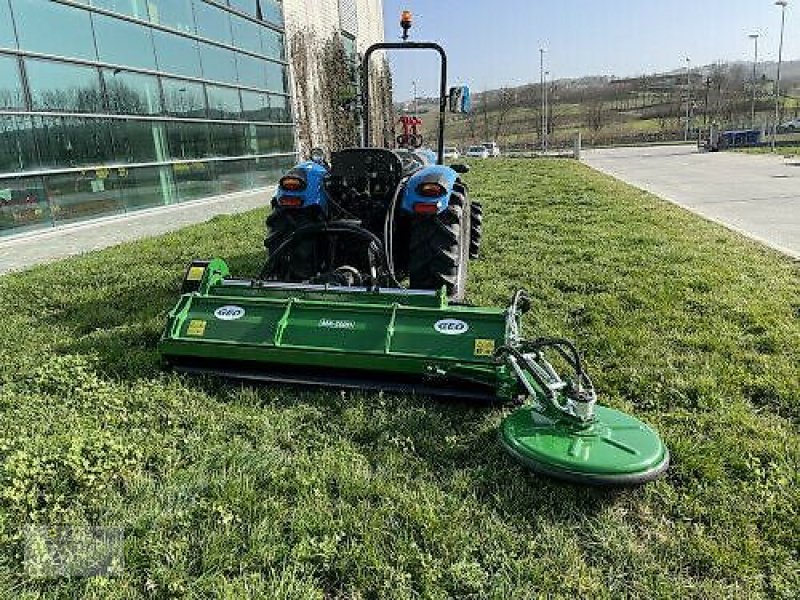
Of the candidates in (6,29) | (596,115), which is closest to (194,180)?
(6,29)

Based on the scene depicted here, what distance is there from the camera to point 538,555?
215 cm

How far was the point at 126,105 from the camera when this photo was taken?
11219 mm

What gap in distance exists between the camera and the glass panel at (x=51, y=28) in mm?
9078

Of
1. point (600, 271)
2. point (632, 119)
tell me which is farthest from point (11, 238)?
point (632, 119)

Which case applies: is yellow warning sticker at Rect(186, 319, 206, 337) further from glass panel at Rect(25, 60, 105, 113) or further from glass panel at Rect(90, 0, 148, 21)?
glass panel at Rect(90, 0, 148, 21)

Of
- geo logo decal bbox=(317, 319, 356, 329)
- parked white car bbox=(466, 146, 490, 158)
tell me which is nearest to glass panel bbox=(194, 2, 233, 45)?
geo logo decal bbox=(317, 319, 356, 329)

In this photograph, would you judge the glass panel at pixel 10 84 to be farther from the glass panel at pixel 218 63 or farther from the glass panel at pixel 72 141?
the glass panel at pixel 218 63

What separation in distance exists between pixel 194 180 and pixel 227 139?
194cm

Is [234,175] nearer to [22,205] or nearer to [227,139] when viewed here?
[227,139]

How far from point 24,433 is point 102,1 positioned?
10.3 meters

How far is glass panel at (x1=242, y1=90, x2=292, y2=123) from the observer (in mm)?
16016

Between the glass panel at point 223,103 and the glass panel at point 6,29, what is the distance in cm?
536

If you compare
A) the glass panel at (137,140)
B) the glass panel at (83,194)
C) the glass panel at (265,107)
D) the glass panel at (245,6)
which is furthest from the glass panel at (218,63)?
the glass panel at (83,194)

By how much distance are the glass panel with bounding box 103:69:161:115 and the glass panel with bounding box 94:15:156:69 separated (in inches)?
8.5
